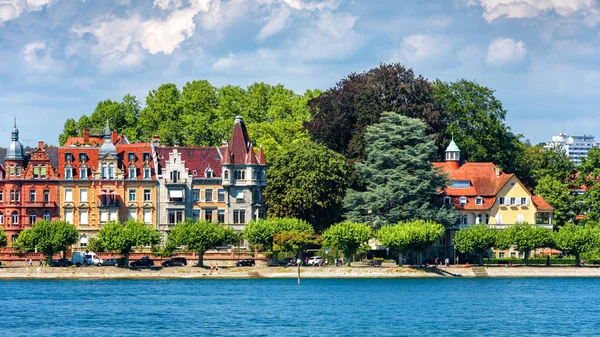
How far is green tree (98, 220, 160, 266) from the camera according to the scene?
119188 millimetres

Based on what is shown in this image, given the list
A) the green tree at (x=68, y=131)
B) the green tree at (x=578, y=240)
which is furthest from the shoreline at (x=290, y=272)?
the green tree at (x=68, y=131)

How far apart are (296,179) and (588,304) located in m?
35.8

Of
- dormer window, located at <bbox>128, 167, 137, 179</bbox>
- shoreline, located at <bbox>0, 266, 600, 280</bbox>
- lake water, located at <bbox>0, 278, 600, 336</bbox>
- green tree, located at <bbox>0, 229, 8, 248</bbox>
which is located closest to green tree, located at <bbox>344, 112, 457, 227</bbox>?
shoreline, located at <bbox>0, 266, 600, 280</bbox>

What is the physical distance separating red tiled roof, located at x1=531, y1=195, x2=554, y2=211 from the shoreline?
498 inches

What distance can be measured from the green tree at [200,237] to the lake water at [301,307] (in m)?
5.32

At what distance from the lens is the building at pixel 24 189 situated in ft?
425

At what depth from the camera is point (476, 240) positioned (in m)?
123

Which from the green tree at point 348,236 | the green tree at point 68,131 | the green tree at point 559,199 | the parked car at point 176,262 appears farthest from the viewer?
the green tree at point 68,131

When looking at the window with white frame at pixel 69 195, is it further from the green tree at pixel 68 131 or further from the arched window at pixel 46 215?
the green tree at pixel 68 131

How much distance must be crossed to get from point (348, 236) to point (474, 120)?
29286 mm

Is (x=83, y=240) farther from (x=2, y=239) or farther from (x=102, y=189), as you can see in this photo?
(x=2, y=239)

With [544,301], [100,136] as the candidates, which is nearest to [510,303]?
[544,301]

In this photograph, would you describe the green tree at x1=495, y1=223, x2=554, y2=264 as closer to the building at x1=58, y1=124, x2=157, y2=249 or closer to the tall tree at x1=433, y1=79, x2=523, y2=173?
the tall tree at x1=433, y1=79, x2=523, y2=173

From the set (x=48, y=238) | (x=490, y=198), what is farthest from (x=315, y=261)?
(x=48, y=238)
